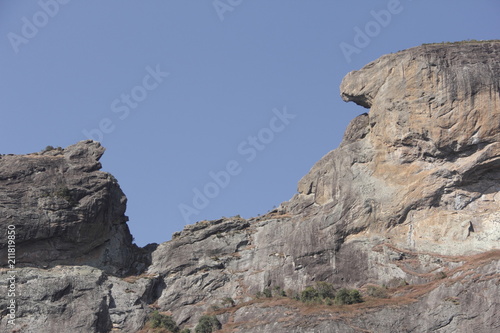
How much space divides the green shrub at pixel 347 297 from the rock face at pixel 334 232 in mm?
1060

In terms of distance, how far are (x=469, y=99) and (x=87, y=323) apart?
28187 mm

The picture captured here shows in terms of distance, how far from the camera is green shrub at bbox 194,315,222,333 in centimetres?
5838

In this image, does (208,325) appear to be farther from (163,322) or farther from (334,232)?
(334,232)

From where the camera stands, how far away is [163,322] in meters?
60.1

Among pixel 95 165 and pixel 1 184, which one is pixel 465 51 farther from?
pixel 1 184

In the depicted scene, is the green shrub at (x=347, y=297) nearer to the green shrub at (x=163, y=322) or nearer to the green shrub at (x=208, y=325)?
the green shrub at (x=208, y=325)

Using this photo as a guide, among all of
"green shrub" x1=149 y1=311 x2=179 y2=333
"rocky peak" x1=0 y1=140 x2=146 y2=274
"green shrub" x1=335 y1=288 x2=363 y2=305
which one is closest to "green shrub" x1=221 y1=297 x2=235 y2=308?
"green shrub" x1=149 y1=311 x2=179 y2=333

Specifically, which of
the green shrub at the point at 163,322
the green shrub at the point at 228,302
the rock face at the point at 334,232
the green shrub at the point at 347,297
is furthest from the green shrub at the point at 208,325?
the green shrub at the point at 347,297

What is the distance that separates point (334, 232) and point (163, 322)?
41.3ft

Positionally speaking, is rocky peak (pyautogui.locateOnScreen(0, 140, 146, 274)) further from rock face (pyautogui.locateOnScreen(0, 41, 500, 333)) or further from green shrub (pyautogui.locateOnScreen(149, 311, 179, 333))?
green shrub (pyautogui.locateOnScreen(149, 311, 179, 333))

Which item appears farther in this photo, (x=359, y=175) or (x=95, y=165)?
(x=95, y=165)

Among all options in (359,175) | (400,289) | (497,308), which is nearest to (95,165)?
(359,175)

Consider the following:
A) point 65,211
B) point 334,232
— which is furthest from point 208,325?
point 65,211

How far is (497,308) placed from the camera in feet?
165
